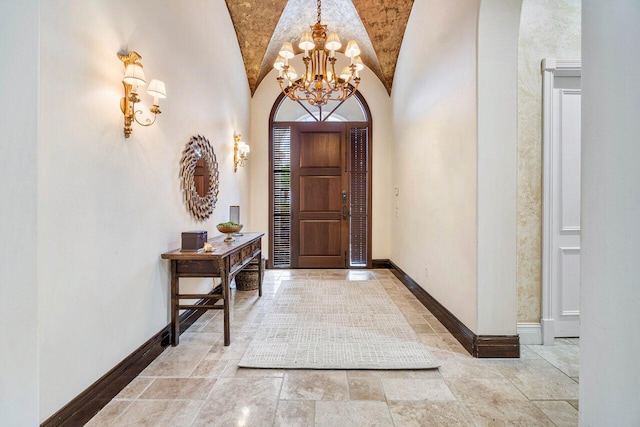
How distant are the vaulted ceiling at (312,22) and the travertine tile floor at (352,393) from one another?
14.3 feet

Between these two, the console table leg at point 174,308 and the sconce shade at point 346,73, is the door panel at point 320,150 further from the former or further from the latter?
the console table leg at point 174,308

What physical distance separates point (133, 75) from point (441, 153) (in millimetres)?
2650

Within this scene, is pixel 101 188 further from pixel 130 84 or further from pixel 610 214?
pixel 610 214

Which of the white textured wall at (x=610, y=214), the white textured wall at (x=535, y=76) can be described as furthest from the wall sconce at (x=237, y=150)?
the white textured wall at (x=610, y=214)

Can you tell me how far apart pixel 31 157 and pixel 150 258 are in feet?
5.01

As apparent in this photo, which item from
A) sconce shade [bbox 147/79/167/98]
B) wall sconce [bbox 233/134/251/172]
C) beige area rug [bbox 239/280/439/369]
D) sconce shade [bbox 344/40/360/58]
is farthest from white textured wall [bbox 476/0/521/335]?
wall sconce [bbox 233/134/251/172]

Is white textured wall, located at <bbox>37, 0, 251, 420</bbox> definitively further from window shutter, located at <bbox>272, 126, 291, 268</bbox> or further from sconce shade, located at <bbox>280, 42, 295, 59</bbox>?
window shutter, located at <bbox>272, 126, 291, 268</bbox>

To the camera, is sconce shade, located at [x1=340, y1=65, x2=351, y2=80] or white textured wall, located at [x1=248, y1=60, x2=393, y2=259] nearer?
sconce shade, located at [x1=340, y1=65, x2=351, y2=80]

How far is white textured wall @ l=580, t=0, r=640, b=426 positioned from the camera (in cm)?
106

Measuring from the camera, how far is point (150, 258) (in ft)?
7.72

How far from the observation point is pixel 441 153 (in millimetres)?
3129

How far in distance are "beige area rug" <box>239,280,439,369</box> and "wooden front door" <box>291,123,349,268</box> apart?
176 centimetres

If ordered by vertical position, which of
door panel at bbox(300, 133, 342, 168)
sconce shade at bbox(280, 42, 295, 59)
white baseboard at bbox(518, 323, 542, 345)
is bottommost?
white baseboard at bbox(518, 323, 542, 345)

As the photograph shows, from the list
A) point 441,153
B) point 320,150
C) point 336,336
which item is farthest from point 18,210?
point 320,150
